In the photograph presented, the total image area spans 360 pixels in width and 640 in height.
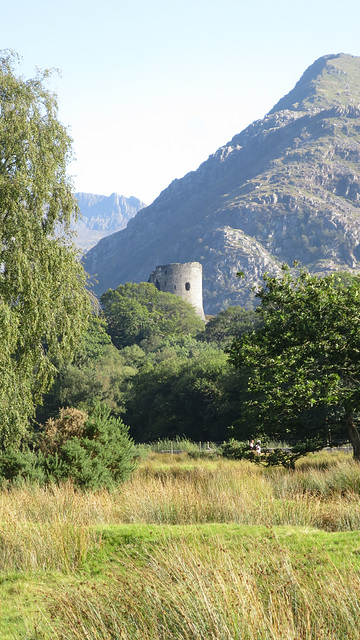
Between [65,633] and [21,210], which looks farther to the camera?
[21,210]

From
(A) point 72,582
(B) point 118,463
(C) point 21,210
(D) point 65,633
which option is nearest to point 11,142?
(C) point 21,210

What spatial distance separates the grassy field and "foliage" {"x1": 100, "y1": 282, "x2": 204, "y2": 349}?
66.0 metres

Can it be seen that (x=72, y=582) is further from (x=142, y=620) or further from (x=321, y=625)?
(x=321, y=625)

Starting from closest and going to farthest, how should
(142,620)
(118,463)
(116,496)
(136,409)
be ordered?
(142,620) → (116,496) → (118,463) → (136,409)

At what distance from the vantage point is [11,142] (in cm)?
1329

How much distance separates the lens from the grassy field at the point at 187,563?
168 inches

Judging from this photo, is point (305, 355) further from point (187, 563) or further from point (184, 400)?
point (184, 400)

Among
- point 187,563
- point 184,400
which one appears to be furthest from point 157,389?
point 187,563

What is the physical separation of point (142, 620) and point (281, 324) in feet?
37.8

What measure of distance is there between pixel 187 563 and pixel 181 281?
312ft

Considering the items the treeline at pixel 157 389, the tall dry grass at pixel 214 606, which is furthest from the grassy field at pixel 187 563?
the treeline at pixel 157 389

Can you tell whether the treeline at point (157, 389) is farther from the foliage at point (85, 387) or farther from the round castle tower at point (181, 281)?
the round castle tower at point (181, 281)

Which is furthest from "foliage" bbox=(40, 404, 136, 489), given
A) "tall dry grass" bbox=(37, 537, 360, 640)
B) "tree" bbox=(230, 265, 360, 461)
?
"tall dry grass" bbox=(37, 537, 360, 640)

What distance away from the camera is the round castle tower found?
100188mm
